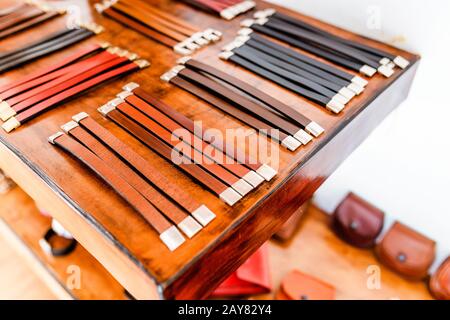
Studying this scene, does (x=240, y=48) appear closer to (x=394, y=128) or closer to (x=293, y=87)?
(x=293, y=87)

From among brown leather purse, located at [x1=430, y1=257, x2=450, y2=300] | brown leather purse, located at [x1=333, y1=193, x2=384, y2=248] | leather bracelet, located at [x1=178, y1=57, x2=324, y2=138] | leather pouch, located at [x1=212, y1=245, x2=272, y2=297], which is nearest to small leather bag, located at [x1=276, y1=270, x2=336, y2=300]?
leather pouch, located at [x1=212, y1=245, x2=272, y2=297]

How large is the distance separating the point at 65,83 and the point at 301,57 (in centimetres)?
86

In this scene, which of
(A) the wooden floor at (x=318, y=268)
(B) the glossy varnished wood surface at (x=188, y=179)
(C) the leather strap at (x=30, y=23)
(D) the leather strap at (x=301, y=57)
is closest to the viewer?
(B) the glossy varnished wood surface at (x=188, y=179)

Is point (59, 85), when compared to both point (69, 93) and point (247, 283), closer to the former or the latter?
point (69, 93)

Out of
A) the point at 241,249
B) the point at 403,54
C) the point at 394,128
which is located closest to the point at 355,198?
the point at 394,128

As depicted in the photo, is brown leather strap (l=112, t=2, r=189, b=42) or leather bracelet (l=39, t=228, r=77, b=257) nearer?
brown leather strap (l=112, t=2, r=189, b=42)

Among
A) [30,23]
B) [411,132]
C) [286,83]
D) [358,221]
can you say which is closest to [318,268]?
[358,221]

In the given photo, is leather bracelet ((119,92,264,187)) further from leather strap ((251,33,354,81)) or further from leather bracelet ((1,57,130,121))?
leather strap ((251,33,354,81))

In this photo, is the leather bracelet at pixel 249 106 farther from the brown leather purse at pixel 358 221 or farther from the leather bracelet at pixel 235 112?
the brown leather purse at pixel 358 221

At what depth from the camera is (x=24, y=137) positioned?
1.22 meters

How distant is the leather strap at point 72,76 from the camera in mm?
1325

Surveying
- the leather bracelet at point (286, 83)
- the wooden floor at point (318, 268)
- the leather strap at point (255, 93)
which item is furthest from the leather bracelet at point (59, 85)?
the wooden floor at point (318, 268)

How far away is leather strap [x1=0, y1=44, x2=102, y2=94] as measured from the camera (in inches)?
53.8

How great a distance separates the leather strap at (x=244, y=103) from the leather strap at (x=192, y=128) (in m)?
0.16
